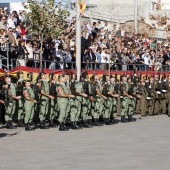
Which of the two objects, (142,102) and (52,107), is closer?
(52,107)

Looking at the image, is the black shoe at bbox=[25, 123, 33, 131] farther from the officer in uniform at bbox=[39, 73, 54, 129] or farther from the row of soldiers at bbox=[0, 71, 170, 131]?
the officer in uniform at bbox=[39, 73, 54, 129]

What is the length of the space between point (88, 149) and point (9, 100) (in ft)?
21.6

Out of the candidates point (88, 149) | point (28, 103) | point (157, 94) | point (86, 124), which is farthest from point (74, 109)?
point (157, 94)

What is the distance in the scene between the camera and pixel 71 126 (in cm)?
2512

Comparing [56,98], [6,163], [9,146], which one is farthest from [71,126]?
[6,163]

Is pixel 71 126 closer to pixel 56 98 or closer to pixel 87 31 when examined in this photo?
→ pixel 56 98

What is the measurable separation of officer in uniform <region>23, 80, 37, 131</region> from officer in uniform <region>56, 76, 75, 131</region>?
2.72 ft

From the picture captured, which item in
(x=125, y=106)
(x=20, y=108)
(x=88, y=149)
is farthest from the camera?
(x=125, y=106)

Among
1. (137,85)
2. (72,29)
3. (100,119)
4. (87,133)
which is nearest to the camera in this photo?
(87,133)

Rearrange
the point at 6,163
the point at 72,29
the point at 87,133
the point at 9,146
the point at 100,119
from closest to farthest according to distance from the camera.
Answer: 1. the point at 6,163
2. the point at 9,146
3. the point at 87,133
4. the point at 100,119
5. the point at 72,29

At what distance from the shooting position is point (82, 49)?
33.4 meters

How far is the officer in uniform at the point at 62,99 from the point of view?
24078 millimetres

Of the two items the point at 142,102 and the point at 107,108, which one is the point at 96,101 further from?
the point at 142,102

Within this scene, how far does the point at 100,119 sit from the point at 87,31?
817 cm
